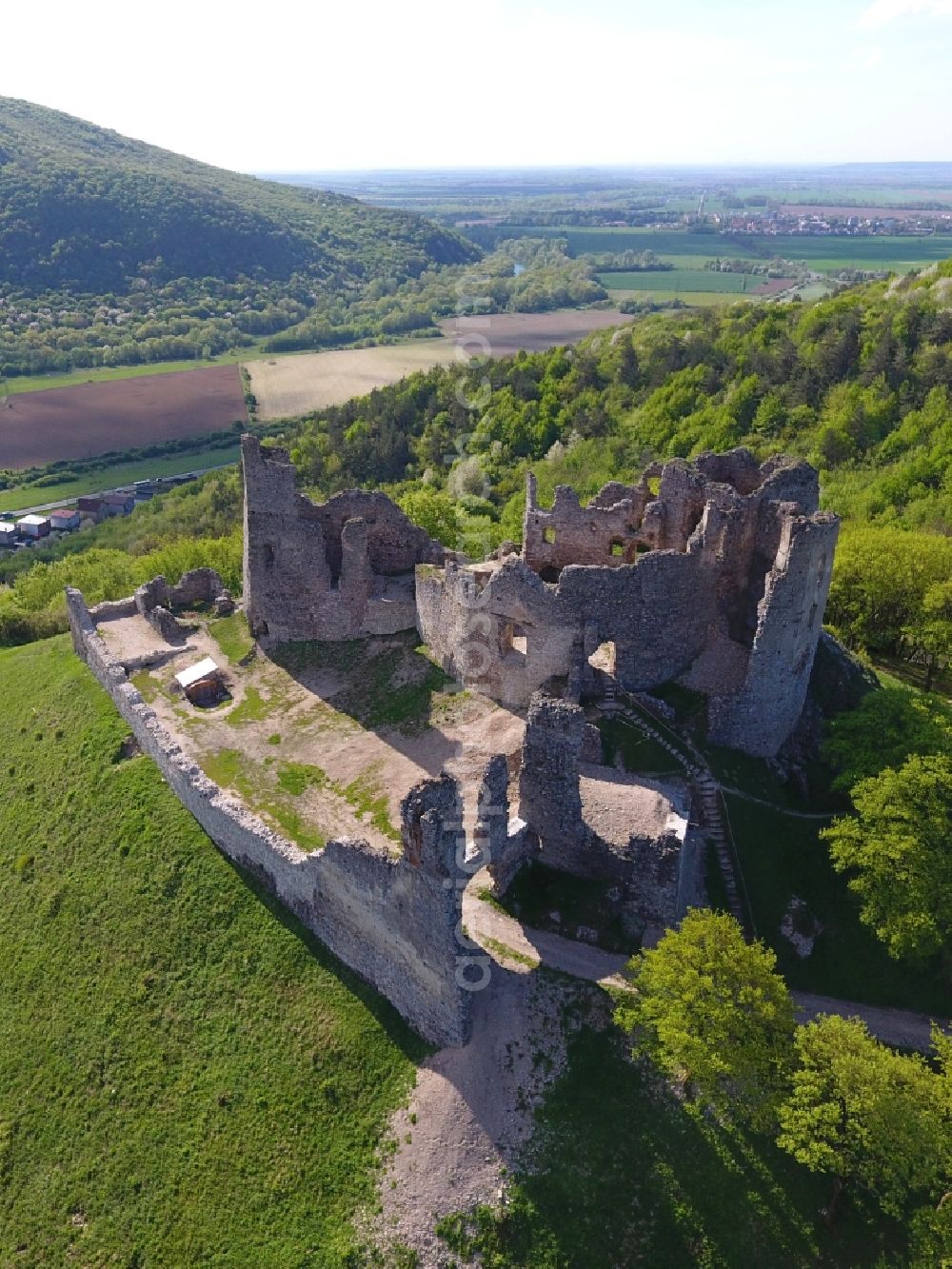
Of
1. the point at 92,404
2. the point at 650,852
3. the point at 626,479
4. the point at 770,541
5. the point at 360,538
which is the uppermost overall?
the point at 770,541

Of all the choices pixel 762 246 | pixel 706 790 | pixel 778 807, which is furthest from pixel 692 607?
pixel 762 246

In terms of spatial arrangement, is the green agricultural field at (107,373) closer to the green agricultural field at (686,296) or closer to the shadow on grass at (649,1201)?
the green agricultural field at (686,296)

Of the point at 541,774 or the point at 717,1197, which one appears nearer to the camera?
the point at 717,1197

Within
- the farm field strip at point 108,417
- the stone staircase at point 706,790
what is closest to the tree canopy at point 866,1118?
the stone staircase at point 706,790

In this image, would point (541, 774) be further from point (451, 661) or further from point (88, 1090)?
point (88, 1090)

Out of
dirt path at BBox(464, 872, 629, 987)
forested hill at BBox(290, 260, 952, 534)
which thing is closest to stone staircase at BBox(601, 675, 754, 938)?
dirt path at BBox(464, 872, 629, 987)

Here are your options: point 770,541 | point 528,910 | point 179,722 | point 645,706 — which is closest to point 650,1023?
point 528,910

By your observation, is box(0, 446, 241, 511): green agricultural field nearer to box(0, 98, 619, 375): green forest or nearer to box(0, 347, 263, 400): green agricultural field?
box(0, 347, 263, 400): green agricultural field

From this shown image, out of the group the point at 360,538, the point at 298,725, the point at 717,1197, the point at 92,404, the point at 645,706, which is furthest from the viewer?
the point at 92,404
